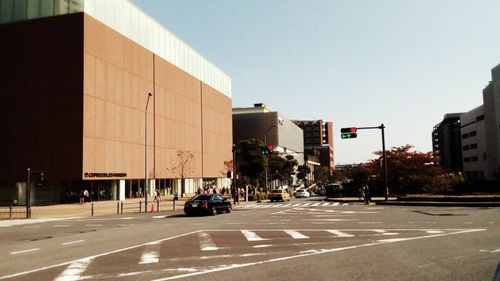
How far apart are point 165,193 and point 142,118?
549 inches

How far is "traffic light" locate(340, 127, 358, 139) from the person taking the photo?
40.2 meters

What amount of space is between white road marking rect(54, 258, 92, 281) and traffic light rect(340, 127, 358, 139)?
30.7m

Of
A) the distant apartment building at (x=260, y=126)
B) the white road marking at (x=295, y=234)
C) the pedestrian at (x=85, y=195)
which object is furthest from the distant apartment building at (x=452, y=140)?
the white road marking at (x=295, y=234)

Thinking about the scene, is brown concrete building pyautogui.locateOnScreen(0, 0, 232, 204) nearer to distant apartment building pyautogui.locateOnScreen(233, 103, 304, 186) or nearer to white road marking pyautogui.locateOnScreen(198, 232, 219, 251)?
white road marking pyautogui.locateOnScreen(198, 232, 219, 251)

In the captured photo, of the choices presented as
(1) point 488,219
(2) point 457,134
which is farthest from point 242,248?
(2) point 457,134

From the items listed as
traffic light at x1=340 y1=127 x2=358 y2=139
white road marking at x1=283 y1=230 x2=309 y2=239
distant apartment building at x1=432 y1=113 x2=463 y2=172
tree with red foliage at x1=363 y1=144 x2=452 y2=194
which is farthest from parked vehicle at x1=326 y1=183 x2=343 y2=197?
distant apartment building at x1=432 y1=113 x2=463 y2=172

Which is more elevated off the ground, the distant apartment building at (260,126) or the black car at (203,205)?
the distant apartment building at (260,126)

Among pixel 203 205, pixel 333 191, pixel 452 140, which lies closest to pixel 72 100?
pixel 203 205

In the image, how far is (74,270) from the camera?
10555mm

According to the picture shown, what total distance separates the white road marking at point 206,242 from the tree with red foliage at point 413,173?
115 feet

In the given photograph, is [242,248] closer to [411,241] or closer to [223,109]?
Result: [411,241]

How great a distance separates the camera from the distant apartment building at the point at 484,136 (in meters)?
94.4

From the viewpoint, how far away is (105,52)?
172ft

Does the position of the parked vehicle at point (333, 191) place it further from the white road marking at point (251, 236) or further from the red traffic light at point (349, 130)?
the white road marking at point (251, 236)
